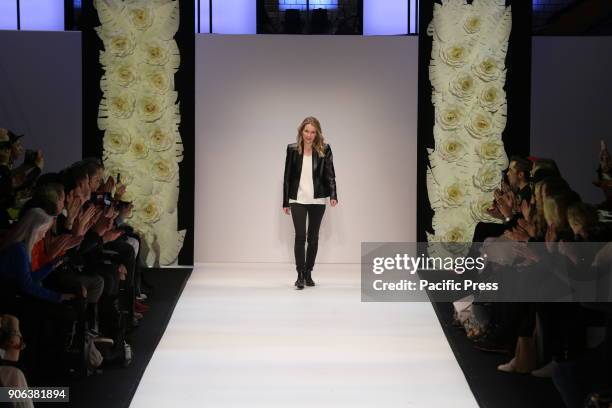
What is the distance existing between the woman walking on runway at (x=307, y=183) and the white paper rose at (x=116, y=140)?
4.70 feet

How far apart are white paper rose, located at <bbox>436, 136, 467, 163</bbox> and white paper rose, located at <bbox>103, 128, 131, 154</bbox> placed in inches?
91.7

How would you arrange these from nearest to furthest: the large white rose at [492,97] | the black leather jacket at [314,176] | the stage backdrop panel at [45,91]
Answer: the black leather jacket at [314,176] < the large white rose at [492,97] < the stage backdrop panel at [45,91]

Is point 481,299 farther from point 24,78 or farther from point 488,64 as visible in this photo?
point 24,78

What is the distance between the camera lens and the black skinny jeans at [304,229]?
287 inches

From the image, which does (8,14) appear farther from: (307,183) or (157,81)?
(307,183)

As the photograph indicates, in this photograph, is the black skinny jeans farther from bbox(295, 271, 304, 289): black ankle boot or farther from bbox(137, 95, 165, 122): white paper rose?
bbox(137, 95, 165, 122): white paper rose

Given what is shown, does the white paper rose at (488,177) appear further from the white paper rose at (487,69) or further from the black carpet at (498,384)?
the black carpet at (498,384)

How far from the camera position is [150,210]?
8.13 m

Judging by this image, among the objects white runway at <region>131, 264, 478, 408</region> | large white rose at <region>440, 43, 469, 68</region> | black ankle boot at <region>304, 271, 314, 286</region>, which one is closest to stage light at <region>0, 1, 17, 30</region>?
white runway at <region>131, 264, 478, 408</region>

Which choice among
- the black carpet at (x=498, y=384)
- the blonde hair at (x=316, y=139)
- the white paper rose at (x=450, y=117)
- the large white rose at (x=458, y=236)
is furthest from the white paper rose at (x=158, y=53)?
the black carpet at (x=498, y=384)

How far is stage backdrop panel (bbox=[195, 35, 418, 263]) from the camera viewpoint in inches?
333

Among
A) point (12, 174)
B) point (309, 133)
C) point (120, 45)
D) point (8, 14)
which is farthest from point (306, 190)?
point (8, 14)

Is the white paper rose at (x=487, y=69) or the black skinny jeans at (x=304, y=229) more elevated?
the white paper rose at (x=487, y=69)

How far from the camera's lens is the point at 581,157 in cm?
891
